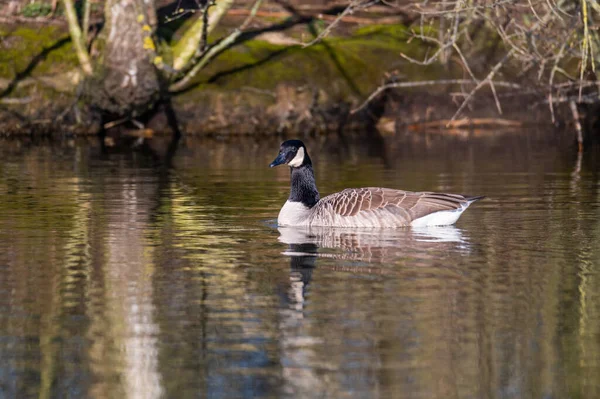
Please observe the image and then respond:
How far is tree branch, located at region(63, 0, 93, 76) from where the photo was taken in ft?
96.1

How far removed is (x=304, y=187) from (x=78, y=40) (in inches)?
640

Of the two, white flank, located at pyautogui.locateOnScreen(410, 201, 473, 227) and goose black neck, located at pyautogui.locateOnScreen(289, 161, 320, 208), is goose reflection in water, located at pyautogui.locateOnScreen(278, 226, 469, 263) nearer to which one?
white flank, located at pyautogui.locateOnScreen(410, 201, 473, 227)

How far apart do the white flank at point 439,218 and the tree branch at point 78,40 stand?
17209mm

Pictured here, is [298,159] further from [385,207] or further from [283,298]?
[283,298]

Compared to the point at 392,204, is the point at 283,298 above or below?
below

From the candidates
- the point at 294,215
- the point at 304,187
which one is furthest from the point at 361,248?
the point at 304,187

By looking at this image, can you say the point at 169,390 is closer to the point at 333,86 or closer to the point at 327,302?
the point at 327,302

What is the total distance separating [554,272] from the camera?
10906mm

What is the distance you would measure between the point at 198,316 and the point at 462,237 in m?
5.01

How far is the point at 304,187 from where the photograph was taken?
1516 centimetres

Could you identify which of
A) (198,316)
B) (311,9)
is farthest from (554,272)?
(311,9)

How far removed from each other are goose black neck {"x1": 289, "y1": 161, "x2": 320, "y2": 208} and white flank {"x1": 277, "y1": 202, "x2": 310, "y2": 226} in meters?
0.14

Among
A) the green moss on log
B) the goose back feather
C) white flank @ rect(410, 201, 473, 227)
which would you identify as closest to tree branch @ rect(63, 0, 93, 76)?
the green moss on log

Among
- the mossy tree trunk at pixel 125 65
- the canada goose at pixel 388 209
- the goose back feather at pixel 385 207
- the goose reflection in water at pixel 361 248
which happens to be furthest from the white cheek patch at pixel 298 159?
the mossy tree trunk at pixel 125 65
